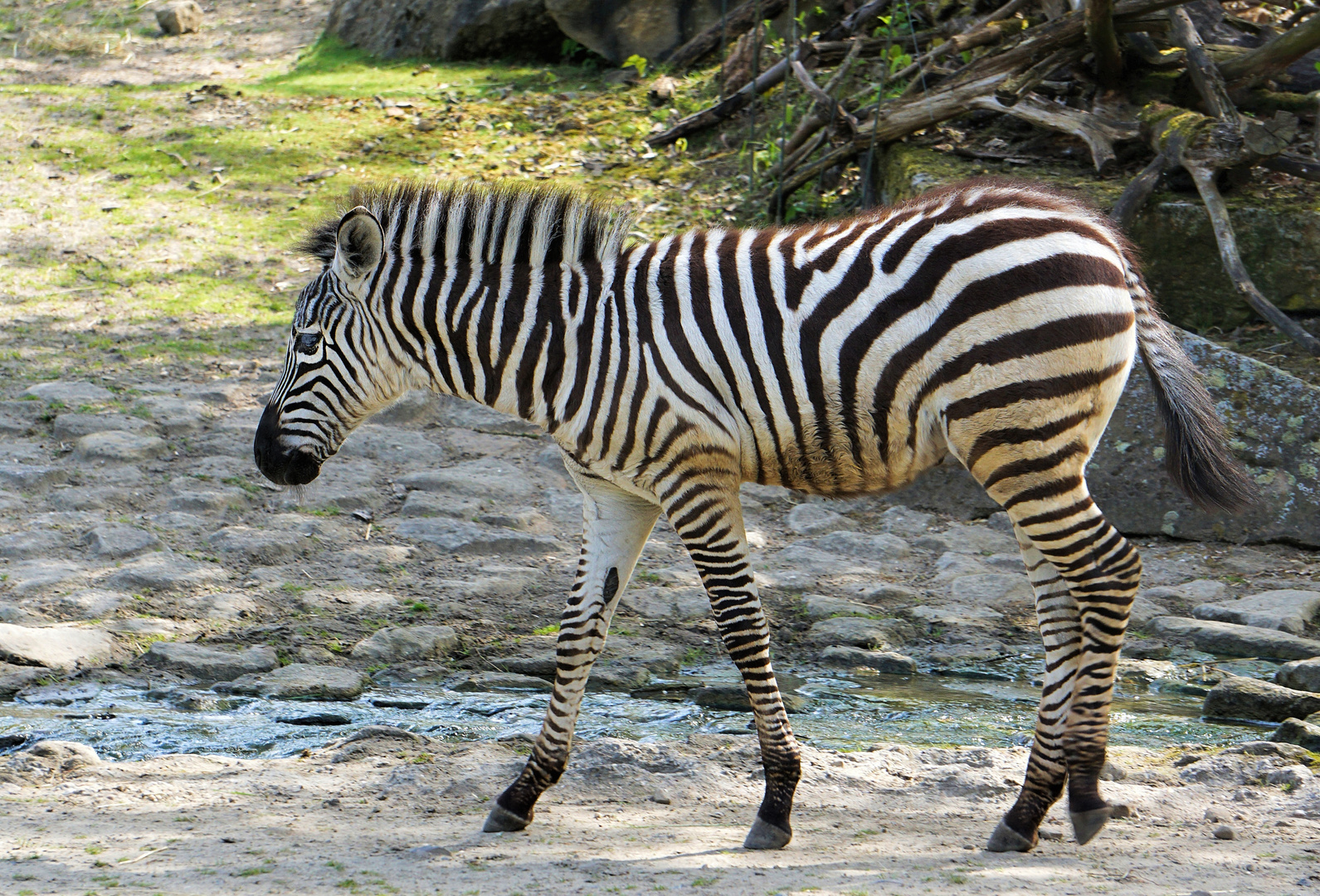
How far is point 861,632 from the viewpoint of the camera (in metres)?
6.15

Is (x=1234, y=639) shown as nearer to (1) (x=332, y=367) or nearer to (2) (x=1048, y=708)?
(2) (x=1048, y=708)

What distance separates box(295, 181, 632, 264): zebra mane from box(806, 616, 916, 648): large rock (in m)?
2.59

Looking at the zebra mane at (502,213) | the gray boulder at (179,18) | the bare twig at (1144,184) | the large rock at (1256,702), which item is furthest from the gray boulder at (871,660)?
the gray boulder at (179,18)

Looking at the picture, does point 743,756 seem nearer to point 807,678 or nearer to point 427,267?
point 807,678

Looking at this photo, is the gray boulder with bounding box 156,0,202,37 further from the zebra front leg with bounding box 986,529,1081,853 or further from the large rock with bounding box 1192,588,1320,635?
the zebra front leg with bounding box 986,529,1081,853

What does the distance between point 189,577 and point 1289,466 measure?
6218 millimetres

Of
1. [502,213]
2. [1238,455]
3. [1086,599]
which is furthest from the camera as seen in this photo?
[1238,455]

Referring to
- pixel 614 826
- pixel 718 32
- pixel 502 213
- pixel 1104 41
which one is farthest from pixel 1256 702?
pixel 718 32

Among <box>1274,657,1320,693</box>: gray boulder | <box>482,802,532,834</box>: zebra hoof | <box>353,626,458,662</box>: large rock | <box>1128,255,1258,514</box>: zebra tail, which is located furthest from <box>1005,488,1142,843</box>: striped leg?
<box>353,626,458,662</box>: large rock

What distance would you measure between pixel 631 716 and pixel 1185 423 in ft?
8.37

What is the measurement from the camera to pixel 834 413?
13.3 ft

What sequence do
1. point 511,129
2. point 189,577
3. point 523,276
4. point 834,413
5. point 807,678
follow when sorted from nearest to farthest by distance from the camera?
point 834,413 → point 523,276 → point 807,678 → point 189,577 → point 511,129

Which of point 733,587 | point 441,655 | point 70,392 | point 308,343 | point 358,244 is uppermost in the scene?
point 358,244

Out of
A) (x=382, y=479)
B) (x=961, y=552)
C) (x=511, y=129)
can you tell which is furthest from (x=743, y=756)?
(x=511, y=129)
